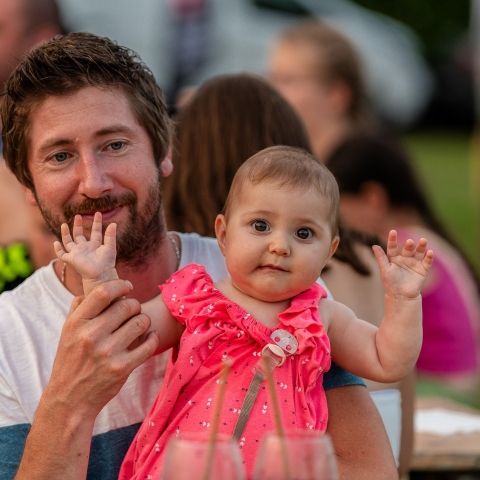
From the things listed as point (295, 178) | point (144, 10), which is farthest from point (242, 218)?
point (144, 10)

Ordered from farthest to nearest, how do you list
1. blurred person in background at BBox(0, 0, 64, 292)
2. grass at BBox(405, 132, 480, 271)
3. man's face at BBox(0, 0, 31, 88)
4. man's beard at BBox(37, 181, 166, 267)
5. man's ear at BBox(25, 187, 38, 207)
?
grass at BBox(405, 132, 480, 271) < man's face at BBox(0, 0, 31, 88) < blurred person in background at BBox(0, 0, 64, 292) < man's ear at BBox(25, 187, 38, 207) < man's beard at BBox(37, 181, 166, 267)

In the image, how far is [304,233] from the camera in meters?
2.83

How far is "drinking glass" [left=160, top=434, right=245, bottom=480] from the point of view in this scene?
2.15 metres

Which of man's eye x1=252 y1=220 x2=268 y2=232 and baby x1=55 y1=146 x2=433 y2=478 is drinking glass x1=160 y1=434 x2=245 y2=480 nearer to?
baby x1=55 y1=146 x2=433 y2=478

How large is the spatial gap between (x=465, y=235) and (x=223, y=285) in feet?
42.1

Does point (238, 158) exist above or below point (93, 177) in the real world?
above

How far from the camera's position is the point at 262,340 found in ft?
9.25

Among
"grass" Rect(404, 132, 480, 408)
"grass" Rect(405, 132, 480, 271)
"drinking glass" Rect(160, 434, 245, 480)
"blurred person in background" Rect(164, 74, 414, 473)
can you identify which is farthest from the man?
"grass" Rect(405, 132, 480, 271)

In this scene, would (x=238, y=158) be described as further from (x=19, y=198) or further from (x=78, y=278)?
(x=78, y=278)

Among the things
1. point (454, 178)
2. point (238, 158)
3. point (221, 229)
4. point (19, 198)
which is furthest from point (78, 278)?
point (454, 178)

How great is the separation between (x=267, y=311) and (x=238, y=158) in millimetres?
1660

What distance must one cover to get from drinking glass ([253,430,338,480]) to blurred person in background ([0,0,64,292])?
5.17ft

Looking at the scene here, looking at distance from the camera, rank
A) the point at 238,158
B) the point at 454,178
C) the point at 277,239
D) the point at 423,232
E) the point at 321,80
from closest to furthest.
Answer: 1. the point at 277,239
2. the point at 238,158
3. the point at 423,232
4. the point at 321,80
5. the point at 454,178

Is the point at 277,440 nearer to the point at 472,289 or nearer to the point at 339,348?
the point at 339,348
